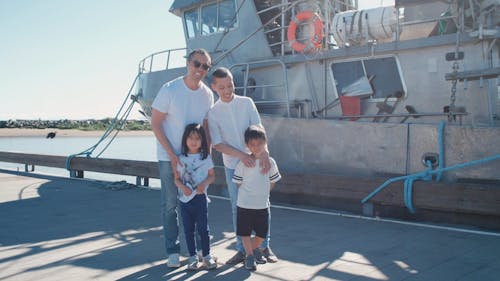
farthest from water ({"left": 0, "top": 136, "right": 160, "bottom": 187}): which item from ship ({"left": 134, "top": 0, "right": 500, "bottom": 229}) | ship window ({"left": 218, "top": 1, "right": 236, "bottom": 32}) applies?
ship ({"left": 134, "top": 0, "right": 500, "bottom": 229})

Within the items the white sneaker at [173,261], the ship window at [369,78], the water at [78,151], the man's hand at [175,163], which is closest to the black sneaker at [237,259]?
the white sneaker at [173,261]

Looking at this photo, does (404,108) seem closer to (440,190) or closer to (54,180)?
(440,190)

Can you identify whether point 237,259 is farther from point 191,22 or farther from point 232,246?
point 191,22

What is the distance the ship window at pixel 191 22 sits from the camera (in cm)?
1074

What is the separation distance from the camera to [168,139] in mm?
3930

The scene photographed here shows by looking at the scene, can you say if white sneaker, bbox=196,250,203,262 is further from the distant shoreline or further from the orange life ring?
the distant shoreline

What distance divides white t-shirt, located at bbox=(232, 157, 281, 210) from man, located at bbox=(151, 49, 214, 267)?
54cm

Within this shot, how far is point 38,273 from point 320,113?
5506 mm

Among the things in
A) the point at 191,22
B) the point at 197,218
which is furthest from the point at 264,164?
the point at 191,22

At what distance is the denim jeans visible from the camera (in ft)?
12.8

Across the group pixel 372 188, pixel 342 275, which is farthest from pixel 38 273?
pixel 372 188

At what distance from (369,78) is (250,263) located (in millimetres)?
4799

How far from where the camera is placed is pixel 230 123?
13.4 ft

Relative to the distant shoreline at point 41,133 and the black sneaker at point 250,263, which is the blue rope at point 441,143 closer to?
the black sneaker at point 250,263
